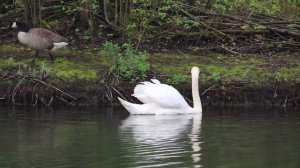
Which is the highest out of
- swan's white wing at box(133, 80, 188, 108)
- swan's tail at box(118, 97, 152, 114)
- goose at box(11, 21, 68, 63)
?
→ goose at box(11, 21, 68, 63)

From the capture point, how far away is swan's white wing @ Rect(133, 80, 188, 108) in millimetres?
16266

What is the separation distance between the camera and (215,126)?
45.9ft

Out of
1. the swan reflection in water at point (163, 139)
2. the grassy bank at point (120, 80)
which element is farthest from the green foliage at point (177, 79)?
the swan reflection in water at point (163, 139)

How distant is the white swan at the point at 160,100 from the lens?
16297 millimetres

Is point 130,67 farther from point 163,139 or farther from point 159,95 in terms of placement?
point 163,139

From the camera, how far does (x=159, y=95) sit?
1645cm

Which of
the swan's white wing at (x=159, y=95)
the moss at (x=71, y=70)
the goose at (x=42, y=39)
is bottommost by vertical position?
the swan's white wing at (x=159, y=95)

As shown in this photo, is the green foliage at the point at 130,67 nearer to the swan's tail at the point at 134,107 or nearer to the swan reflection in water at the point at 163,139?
the swan's tail at the point at 134,107

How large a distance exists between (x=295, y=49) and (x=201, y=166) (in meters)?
11.9

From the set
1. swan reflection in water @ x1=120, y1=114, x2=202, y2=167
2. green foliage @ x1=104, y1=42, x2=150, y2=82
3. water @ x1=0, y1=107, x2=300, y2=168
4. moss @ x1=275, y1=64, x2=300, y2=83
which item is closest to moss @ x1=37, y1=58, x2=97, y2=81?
green foliage @ x1=104, y1=42, x2=150, y2=82

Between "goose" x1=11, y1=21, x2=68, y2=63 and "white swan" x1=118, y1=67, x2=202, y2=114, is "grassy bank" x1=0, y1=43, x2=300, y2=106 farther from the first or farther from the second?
"white swan" x1=118, y1=67, x2=202, y2=114

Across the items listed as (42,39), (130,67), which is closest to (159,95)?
(130,67)

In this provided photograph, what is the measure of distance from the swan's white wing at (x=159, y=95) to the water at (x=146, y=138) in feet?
1.10

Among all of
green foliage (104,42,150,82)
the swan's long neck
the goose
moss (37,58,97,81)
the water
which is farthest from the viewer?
the goose
